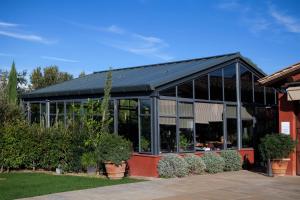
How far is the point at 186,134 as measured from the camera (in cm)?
1756

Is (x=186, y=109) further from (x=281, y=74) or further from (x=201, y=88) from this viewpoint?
(x=281, y=74)

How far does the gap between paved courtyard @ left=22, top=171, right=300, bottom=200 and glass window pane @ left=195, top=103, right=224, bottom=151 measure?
9.02 ft

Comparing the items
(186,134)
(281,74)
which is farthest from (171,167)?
(281,74)

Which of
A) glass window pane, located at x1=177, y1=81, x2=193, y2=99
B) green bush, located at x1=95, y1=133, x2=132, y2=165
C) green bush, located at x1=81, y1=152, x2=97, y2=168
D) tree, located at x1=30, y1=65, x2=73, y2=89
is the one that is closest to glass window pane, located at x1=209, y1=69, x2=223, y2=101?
glass window pane, located at x1=177, y1=81, x2=193, y2=99

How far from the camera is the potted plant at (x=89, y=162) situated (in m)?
16.7

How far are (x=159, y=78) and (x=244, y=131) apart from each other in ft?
17.2

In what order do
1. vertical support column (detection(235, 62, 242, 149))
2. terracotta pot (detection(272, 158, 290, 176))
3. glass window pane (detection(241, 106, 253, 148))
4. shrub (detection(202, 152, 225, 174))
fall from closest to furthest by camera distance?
1. terracotta pot (detection(272, 158, 290, 176))
2. shrub (detection(202, 152, 225, 174))
3. vertical support column (detection(235, 62, 242, 149))
4. glass window pane (detection(241, 106, 253, 148))

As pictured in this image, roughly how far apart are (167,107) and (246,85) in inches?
203

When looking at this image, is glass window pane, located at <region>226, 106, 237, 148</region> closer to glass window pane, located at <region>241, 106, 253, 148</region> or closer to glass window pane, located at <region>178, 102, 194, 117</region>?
glass window pane, located at <region>241, 106, 253, 148</region>

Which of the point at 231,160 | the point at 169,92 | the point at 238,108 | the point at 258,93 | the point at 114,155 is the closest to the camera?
the point at 114,155

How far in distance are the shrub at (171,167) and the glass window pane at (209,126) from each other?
2045mm

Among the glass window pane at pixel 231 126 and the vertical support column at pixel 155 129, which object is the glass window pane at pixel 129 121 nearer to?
the vertical support column at pixel 155 129

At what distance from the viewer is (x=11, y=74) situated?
3253 centimetres

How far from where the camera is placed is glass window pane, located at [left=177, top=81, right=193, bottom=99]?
57.1ft
